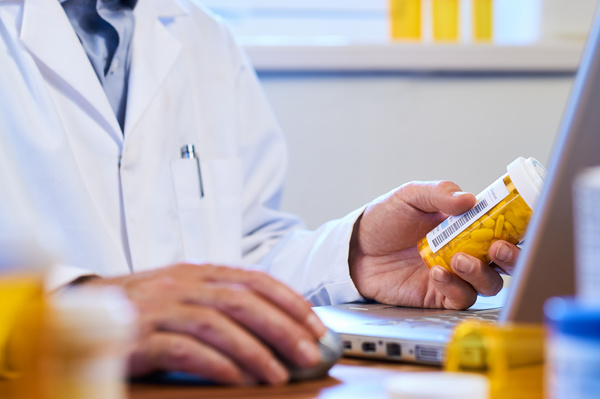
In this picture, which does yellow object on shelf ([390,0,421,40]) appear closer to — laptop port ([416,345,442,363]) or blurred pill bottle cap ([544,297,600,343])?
laptop port ([416,345,442,363])

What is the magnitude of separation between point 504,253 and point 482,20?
3.61 feet

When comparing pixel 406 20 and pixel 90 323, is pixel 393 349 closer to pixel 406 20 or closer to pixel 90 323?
pixel 90 323

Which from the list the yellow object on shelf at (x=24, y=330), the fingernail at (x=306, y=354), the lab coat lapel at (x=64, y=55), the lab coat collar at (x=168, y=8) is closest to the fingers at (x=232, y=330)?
the fingernail at (x=306, y=354)

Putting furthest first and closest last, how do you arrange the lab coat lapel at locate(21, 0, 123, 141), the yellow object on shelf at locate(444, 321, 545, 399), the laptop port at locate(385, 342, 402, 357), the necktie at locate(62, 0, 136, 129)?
the necktie at locate(62, 0, 136, 129) → the lab coat lapel at locate(21, 0, 123, 141) → the laptop port at locate(385, 342, 402, 357) → the yellow object on shelf at locate(444, 321, 545, 399)

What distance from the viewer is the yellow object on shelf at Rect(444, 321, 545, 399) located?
0.40 metres

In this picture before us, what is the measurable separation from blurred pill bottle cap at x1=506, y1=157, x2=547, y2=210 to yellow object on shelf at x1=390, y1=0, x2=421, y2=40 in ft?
3.37

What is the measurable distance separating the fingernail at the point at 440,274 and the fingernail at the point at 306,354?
1.09 ft

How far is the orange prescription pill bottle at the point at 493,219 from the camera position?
0.65 metres

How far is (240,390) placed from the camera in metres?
0.41

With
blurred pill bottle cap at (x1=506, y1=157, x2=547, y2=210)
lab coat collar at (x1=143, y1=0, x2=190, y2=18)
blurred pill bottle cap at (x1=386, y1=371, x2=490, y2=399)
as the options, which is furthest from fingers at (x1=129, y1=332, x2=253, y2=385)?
lab coat collar at (x1=143, y1=0, x2=190, y2=18)

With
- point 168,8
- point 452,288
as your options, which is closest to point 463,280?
point 452,288

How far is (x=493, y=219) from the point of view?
678 mm

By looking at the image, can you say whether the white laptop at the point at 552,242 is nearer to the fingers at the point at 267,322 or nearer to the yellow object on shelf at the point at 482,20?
the fingers at the point at 267,322

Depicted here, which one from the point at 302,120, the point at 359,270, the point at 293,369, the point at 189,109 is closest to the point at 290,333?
the point at 293,369
